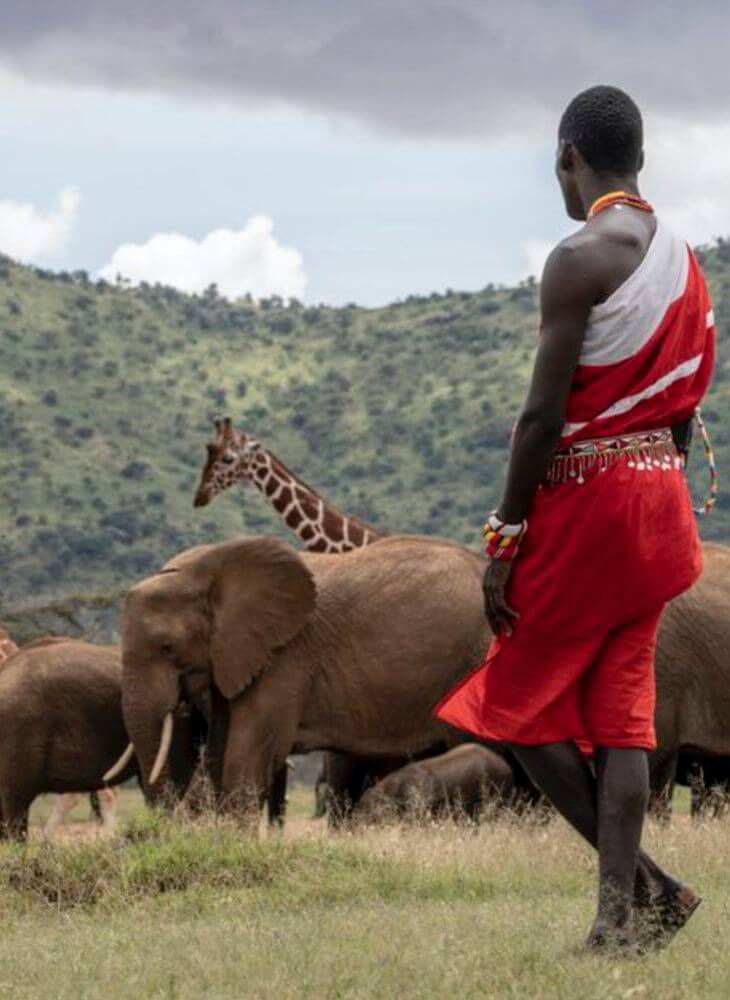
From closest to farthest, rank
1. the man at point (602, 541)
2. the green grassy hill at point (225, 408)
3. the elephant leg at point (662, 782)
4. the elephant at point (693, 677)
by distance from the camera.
A: the man at point (602, 541), the elephant leg at point (662, 782), the elephant at point (693, 677), the green grassy hill at point (225, 408)

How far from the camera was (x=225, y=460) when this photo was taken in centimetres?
2119

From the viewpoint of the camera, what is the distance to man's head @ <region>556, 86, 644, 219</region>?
19.7 feet

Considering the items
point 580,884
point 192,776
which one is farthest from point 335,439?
point 580,884

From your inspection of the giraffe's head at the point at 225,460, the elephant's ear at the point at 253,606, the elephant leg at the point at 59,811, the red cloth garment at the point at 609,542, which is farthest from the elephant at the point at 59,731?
the red cloth garment at the point at 609,542

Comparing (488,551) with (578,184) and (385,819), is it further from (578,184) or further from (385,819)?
(385,819)

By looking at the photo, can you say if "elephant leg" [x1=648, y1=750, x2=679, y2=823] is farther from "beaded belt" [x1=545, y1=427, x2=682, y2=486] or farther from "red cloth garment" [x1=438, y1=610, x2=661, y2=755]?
"beaded belt" [x1=545, y1=427, x2=682, y2=486]

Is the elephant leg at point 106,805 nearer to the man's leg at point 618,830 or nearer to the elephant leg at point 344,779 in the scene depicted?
the elephant leg at point 344,779

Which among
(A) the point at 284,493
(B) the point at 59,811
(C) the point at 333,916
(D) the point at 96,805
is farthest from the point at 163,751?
(A) the point at 284,493

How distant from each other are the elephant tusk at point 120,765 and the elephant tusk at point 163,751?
0.47 meters

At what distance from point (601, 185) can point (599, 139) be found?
119 mm

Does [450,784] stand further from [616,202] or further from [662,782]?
[616,202]

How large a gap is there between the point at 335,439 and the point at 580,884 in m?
59.6

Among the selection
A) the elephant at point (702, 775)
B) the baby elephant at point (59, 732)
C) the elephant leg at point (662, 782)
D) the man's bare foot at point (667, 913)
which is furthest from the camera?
the baby elephant at point (59, 732)

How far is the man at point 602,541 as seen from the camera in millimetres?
5773
